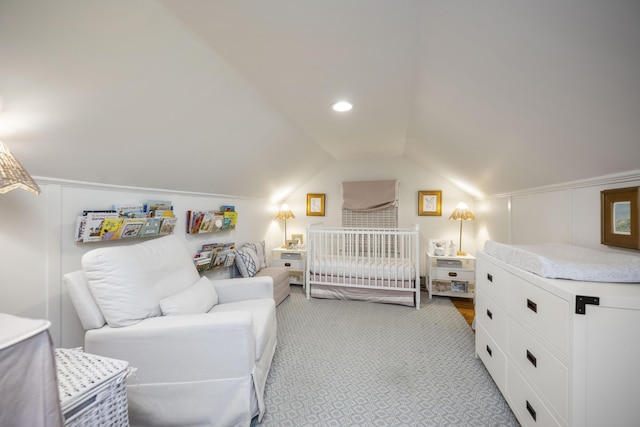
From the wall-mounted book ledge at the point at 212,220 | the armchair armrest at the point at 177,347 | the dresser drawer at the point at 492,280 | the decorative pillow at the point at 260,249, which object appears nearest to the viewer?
the armchair armrest at the point at 177,347

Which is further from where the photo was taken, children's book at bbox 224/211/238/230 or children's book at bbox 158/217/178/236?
children's book at bbox 224/211/238/230

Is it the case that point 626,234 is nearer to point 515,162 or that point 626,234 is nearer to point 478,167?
point 515,162

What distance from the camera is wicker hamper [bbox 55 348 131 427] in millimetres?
821

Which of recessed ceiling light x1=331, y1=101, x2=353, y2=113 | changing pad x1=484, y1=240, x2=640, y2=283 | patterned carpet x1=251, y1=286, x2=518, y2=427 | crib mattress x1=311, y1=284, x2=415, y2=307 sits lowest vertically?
patterned carpet x1=251, y1=286, x2=518, y2=427

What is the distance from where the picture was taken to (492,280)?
1698 millimetres

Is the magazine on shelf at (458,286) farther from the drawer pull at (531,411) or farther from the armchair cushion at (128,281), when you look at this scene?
the armchair cushion at (128,281)

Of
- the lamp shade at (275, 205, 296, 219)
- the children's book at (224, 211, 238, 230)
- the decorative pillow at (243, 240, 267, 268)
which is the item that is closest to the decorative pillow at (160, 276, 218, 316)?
the children's book at (224, 211, 238, 230)

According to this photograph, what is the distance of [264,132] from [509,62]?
6.10 feet

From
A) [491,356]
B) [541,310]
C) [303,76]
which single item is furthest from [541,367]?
[303,76]

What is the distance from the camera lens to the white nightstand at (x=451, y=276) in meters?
3.19

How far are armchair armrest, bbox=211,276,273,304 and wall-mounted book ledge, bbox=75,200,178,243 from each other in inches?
26.5

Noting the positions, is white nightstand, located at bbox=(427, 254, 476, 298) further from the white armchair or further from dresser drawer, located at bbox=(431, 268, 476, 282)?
the white armchair

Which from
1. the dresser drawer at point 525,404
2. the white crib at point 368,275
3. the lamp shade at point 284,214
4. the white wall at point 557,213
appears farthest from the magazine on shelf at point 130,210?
the white wall at point 557,213

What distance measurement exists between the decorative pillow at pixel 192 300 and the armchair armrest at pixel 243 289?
71 millimetres
